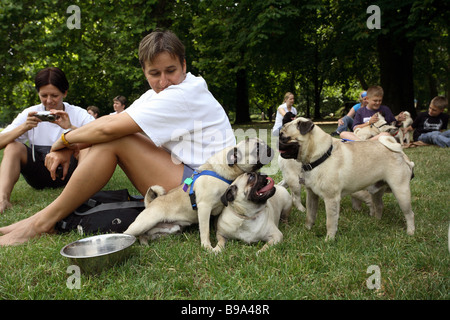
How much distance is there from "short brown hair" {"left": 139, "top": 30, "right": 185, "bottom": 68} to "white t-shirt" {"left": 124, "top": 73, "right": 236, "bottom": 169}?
0.31m

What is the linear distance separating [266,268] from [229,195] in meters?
0.74

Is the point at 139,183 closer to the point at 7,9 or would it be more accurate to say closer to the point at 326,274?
the point at 326,274

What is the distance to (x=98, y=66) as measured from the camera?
55.2 ft

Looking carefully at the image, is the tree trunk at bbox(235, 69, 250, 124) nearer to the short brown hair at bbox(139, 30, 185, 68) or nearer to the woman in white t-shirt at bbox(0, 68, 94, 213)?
the woman in white t-shirt at bbox(0, 68, 94, 213)

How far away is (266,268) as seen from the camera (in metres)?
2.54

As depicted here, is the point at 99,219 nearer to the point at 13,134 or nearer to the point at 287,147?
the point at 287,147

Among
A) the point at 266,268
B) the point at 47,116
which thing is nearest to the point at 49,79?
the point at 47,116

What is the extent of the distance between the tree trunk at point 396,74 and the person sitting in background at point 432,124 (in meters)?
4.57

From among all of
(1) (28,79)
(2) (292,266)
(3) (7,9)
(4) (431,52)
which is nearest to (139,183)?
(2) (292,266)

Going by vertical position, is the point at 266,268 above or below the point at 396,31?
below

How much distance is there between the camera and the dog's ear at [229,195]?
9.77ft

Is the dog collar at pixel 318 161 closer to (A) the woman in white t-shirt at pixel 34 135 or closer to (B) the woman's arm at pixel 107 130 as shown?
(B) the woman's arm at pixel 107 130

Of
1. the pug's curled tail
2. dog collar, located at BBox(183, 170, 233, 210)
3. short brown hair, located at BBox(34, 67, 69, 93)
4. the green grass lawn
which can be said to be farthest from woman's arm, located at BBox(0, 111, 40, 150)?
the pug's curled tail

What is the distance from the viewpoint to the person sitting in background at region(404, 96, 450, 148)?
32.6 ft
